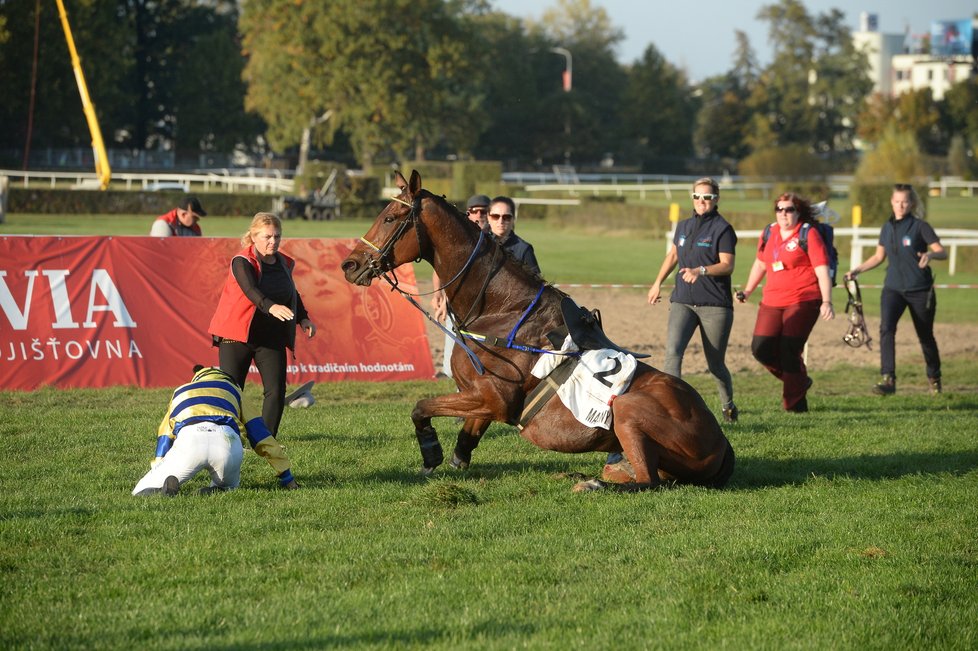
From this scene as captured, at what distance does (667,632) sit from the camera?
16.7 feet

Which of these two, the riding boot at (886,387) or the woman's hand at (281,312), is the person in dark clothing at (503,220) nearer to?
the woman's hand at (281,312)

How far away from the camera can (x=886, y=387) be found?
1298cm

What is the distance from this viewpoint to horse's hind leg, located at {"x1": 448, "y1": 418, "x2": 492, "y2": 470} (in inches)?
316

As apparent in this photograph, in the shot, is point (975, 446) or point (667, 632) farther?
point (975, 446)

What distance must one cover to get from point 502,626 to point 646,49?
91521mm

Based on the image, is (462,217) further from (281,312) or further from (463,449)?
(463,449)

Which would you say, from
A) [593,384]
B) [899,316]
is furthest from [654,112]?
[593,384]

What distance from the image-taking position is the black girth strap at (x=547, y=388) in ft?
24.5

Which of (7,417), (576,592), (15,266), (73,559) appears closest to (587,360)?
(576,592)

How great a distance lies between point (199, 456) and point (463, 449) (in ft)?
6.47

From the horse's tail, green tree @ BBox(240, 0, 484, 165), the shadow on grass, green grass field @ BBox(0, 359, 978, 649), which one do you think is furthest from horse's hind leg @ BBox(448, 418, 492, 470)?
green tree @ BBox(240, 0, 484, 165)

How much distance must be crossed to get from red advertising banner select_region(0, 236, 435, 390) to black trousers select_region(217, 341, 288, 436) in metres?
4.04

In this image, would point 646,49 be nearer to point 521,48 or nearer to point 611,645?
point 521,48

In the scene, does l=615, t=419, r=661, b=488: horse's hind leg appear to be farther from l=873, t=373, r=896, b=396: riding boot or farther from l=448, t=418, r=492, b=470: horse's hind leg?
l=873, t=373, r=896, b=396: riding boot
